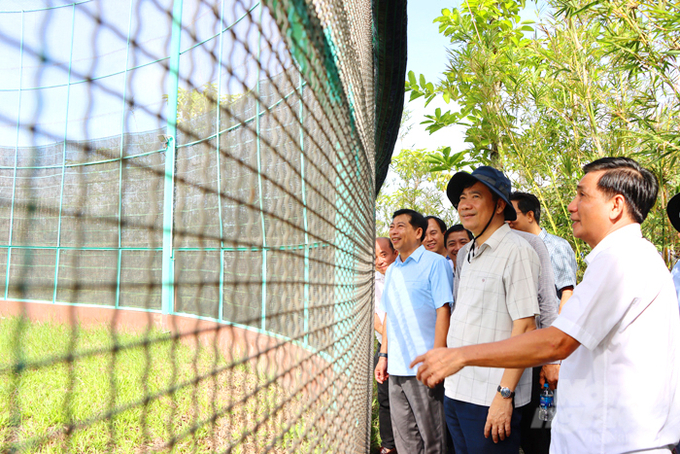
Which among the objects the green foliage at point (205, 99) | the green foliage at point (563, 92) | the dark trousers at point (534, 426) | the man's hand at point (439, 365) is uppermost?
the green foliage at point (563, 92)

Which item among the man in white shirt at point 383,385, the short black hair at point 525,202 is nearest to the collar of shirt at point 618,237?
the short black hair at point 525,202

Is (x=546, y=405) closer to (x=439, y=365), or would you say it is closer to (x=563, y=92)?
(x=439, y=365)

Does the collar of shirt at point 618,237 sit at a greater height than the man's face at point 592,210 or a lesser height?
lesser

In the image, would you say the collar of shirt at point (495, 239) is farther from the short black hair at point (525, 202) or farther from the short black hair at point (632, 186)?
the short black hair at point (525, 202)

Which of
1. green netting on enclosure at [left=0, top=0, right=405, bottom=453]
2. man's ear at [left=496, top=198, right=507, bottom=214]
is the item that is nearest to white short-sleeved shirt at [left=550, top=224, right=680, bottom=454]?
green netting on enclosure at [left=0, top=0, right=405, bottom=453]

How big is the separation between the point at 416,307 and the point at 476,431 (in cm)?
82

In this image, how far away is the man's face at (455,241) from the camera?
375 cm

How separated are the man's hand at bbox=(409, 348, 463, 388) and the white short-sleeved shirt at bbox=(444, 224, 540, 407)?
2.32 ft

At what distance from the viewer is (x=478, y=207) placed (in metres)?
2.18

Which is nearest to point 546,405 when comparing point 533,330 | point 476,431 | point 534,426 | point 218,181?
point 534,426

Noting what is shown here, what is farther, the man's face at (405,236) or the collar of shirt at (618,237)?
the man's face at (405,236)

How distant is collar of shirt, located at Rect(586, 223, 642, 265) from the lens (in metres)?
1.38

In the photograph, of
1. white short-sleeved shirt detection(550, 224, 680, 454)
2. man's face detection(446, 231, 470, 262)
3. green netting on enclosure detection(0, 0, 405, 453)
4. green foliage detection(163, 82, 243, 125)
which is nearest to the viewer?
green netting on enclosure detection(0, 0, 405, 453)

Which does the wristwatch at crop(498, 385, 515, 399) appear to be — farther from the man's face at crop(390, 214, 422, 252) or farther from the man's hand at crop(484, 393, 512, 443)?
the man's face at crop(390, 214, 422, 252)
